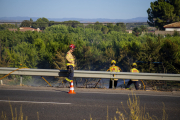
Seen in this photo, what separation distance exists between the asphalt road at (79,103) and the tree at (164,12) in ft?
146

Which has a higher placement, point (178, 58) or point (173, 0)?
point (173, 0)

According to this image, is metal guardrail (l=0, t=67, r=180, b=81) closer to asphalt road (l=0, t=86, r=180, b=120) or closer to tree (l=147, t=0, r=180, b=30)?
asphalt road (l=0, t=86, r=180, b=120)

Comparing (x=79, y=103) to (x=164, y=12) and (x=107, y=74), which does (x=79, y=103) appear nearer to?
(x=107, y=74)

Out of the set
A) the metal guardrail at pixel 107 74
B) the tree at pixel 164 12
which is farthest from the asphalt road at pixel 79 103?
the tree at pixel 164 12

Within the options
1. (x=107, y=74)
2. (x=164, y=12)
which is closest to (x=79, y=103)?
(x=107, y=74)

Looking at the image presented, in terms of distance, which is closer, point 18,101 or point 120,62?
point 18,101

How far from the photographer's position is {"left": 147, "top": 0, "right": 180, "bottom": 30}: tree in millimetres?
49053

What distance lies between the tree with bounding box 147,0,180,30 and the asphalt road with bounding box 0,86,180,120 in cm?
4464

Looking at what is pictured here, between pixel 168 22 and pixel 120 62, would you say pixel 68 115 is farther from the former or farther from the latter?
pixel 168 22

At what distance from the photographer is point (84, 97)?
7.44m

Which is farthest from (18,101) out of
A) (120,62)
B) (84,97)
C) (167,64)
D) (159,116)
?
(120,62)

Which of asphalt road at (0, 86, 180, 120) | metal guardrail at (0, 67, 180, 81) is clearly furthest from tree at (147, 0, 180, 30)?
asphalt road at (0, 86, 180, 120)

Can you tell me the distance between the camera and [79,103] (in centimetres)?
659

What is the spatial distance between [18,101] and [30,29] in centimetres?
4249
